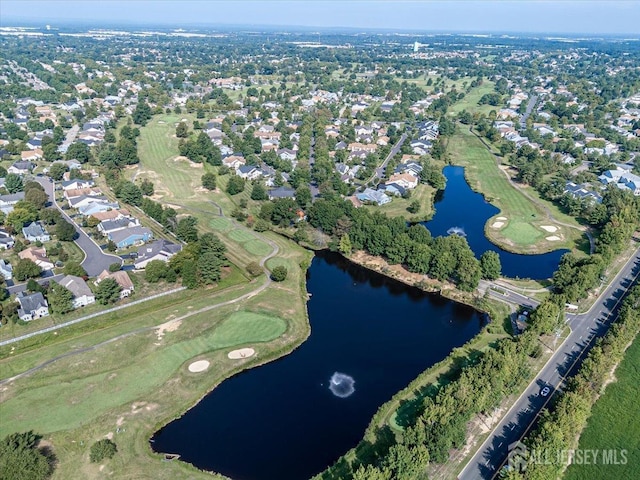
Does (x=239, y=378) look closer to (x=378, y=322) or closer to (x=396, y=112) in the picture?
(x=378, y=322)

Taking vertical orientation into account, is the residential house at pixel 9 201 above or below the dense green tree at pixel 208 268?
below

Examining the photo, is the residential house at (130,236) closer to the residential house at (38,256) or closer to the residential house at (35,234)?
the residential house at (38,256)

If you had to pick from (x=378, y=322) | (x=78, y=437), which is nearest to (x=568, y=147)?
(x=378, y=322)

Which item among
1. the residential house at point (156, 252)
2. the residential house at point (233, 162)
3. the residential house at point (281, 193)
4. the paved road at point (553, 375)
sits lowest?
the residential house at point (233, 162)

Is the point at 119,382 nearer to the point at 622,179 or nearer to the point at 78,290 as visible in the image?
the point at 78,290

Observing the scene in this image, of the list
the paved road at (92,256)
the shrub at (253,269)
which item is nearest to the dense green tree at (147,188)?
the paved road at (92,256)

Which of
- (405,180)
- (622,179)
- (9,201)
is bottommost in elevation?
(9,201)

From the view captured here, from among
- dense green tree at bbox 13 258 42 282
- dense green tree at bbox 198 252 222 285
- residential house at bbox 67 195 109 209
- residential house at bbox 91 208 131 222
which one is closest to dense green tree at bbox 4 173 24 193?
residential house at bbox 67 195 109 209

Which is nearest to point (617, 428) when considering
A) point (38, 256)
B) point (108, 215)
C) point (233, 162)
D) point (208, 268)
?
point (208, 268)
